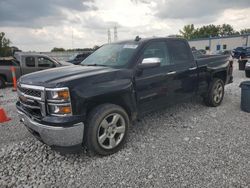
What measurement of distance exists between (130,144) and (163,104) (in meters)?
1.04

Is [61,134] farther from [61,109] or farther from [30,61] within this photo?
[30,61]

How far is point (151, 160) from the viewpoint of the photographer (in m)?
3.10

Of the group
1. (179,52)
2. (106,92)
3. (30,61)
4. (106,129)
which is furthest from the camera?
(30,61)

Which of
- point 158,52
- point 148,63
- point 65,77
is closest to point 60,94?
point 65,77

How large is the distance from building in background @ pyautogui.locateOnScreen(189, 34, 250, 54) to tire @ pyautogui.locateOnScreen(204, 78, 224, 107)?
38.9 metres

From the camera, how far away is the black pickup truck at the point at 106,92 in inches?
109

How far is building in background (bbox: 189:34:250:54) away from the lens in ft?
141

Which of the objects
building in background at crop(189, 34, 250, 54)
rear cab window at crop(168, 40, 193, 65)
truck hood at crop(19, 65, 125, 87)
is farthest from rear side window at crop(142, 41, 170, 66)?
building in background at crop(189, 34, 250, 54)

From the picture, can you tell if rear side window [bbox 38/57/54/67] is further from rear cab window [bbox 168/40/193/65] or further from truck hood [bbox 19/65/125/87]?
rear cab window [bbox 168/40/193/65]

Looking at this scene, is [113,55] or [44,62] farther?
[44,62]

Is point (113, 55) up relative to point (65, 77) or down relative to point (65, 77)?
up

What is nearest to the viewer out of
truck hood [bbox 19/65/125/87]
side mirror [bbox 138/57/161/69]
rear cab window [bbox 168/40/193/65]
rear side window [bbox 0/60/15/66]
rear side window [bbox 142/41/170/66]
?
truck hood [bbox 19/65/125/87]

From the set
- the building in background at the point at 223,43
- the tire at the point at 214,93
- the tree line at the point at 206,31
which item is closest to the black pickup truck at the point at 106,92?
the tire at the point at 214,93

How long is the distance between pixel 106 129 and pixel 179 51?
2.45 metres
